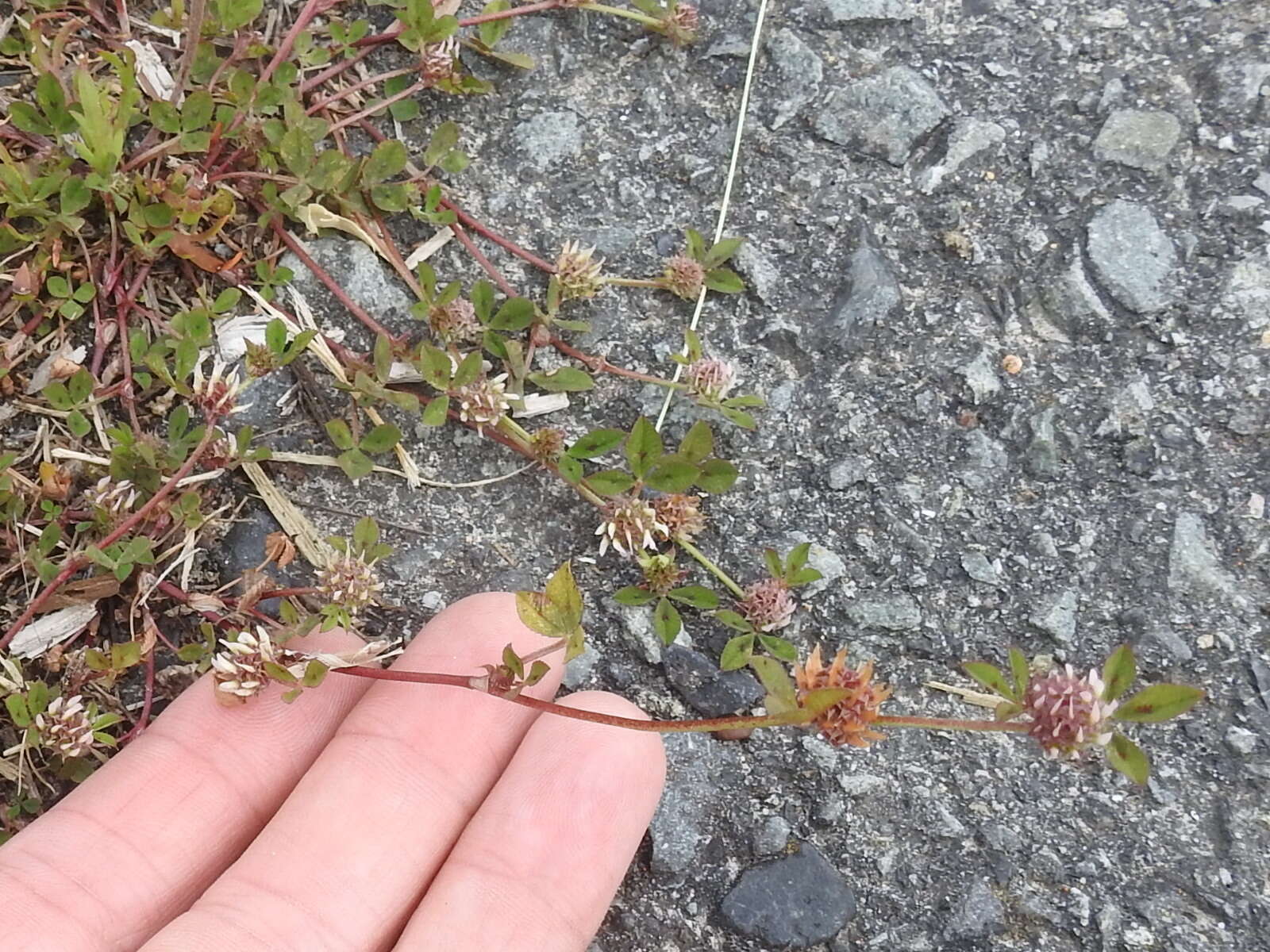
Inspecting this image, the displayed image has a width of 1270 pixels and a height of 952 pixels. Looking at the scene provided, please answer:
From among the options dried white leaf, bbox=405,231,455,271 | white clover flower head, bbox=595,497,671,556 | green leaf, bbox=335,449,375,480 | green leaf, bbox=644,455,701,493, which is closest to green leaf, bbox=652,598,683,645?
white clover flower head, bbox=595,497,671,556

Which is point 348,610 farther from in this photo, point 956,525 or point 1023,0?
point 1023,0

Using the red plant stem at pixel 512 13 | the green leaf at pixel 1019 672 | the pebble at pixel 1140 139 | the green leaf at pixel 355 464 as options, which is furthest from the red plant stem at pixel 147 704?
the pebble at pixel 1140 139

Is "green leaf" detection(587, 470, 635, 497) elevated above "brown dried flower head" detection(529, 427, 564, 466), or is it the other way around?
Result: "brown dried flower head" detection(529, 427, 564, 466)

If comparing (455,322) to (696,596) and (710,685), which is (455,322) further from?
(710,685)

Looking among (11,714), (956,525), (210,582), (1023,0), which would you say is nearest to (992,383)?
(956,525)

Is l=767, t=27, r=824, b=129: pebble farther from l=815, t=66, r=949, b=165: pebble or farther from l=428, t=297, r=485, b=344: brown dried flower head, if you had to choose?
l=428, t=297, r=485, b=344: brown dried flower head

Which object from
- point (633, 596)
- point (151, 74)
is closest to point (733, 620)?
point (633, 596)
